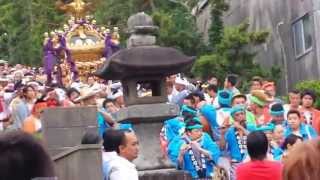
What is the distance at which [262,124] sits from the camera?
12.2 meters

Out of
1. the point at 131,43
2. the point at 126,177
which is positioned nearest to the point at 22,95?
the point at 131,43

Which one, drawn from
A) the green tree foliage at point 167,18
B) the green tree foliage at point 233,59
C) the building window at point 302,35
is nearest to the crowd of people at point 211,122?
the green tree foliage at point 233,59

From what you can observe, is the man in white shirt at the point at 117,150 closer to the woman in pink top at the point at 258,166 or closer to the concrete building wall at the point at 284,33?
the woman in pink top at the point at 258,166

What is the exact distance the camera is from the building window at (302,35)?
2662 centimetres

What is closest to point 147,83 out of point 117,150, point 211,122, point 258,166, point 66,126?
point 211,122

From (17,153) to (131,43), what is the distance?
9030 millimetres

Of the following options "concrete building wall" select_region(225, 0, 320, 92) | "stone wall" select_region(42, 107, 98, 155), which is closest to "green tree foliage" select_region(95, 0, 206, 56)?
"concrete building wall" select_region(225, 0, 320, 92)

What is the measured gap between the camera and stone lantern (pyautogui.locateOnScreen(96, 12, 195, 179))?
1183cm

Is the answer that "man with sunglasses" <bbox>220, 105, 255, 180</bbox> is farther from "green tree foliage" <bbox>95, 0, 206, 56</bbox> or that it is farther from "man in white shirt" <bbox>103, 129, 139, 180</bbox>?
"green tree foliage" <bbox>95, 0, 206, 56</bbox>

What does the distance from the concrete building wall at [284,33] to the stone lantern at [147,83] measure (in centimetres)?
1418

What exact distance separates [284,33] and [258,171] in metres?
22.1

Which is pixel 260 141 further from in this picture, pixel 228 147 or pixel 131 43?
pixel 131 43

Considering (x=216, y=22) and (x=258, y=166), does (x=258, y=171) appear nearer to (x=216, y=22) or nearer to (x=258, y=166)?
(x=258, y=166)

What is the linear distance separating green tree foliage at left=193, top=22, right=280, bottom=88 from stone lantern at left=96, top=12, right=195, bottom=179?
12.3 metres
